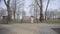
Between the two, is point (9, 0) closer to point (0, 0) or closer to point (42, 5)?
point (0, 0)

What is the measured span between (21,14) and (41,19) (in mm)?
12743

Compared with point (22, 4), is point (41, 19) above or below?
below

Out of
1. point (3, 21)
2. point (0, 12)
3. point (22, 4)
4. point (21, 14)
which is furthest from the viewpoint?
point (21, 14)

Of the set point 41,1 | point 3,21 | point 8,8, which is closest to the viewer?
point 3,21

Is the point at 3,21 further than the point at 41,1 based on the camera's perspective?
No

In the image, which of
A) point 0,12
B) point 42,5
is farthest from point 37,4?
point 0,12

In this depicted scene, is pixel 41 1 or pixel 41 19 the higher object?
pixel 41 1

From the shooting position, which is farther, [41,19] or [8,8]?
[41,19]

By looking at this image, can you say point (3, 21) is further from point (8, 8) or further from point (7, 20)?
point (8, 8)

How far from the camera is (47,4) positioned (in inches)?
1031

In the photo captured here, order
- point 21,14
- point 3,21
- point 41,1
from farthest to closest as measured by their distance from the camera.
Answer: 1. point 21,14
2. point 41,1
3. point 3,21

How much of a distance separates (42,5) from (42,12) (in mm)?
1328

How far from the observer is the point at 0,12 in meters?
32.3

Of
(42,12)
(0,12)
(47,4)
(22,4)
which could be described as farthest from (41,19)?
(0,12)
